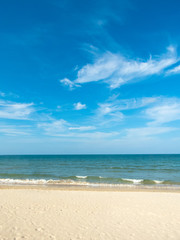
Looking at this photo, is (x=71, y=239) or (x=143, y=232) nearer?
(x=71, y=239)

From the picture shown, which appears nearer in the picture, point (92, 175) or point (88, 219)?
point (88, 219)

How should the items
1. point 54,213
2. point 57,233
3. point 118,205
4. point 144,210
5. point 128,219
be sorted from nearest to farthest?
point 57,233 → point 128,219 → point 54,213 → point 144,210 → point 118,205

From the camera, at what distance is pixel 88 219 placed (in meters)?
8.59

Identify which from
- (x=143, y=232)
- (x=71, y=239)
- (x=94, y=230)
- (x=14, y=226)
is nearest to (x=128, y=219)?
(x=143, y=232)

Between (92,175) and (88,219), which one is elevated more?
(88,219)

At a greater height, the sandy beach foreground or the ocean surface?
the sandy beach foreground

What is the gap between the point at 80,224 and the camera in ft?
26.0

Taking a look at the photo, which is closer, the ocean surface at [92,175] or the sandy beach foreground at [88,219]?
the sandy beach foreground at [88,219]

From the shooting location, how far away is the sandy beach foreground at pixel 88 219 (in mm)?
6906

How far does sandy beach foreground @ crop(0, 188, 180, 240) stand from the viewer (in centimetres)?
691

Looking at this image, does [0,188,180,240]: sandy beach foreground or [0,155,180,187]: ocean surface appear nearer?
[0,188,180,240]: sandy beach foreground

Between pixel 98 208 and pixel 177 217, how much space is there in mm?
4135

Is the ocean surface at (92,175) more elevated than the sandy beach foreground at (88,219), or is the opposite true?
the sandy beach foreground at (88,219)

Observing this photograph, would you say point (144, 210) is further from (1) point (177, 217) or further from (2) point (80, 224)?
(2) point (80, 224)
